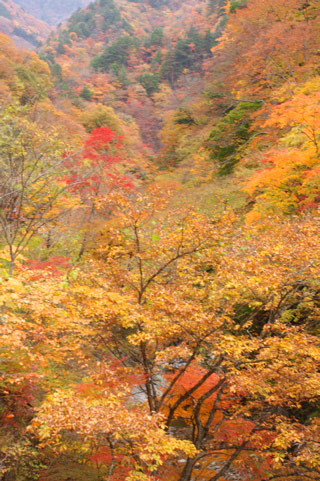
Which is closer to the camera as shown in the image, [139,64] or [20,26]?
[139,64]

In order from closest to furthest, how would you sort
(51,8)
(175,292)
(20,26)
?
1. (175,292)
2. (20,26)
3. (51,8)

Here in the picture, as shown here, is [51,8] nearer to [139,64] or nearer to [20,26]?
[20,26]

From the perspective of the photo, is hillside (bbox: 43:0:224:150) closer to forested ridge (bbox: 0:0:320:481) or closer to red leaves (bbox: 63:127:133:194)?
forested ridge (bbox: 0:0:320:481)

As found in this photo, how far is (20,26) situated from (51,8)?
52.0 m

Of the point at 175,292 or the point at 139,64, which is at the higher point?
the point at 139,64

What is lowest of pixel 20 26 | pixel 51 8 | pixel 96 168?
pixel 96 168

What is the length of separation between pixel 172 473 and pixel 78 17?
7233 cm

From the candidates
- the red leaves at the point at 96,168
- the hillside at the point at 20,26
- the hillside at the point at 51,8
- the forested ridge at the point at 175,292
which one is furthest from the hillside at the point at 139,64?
the hillside at the point at 51,8

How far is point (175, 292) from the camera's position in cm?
646

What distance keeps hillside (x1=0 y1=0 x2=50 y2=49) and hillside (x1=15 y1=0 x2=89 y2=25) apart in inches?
1056

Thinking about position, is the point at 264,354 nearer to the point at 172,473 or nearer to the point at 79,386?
the point at 79,386

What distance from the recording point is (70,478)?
809cm

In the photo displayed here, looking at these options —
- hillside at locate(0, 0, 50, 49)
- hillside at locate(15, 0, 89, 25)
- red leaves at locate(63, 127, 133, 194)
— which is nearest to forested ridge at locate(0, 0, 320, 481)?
red leaves at locate(63, 127, 133, 194)

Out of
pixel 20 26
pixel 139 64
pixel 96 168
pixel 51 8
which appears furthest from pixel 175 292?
pixel 51 8
